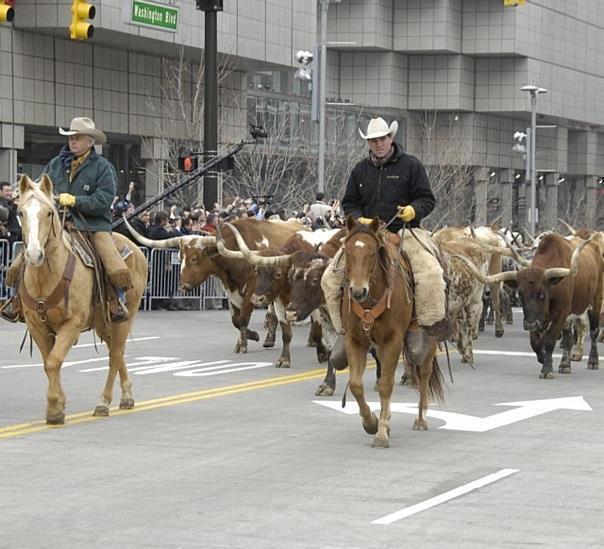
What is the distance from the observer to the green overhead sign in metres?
40.2

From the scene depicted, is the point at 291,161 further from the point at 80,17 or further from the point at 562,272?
the point at 562,272

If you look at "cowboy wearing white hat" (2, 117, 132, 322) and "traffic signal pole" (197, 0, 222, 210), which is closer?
"cowboy wearing white hat" (2, 117, 132, 322)

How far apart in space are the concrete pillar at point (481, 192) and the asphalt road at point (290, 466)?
50503 millimetres

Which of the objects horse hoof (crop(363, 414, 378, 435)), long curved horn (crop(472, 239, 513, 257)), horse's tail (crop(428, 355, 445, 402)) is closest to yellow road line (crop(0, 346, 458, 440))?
long curved horn (crop(472, 239, 513, 257))

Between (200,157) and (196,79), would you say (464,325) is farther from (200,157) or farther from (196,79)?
(196,79)

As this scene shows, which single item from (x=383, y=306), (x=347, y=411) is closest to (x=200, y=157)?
(x=347, y=411)

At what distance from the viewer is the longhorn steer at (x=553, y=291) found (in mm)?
19031

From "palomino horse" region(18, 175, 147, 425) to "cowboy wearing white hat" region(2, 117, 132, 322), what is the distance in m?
0.27

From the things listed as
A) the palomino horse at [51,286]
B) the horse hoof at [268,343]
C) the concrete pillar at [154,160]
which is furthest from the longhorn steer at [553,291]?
the concrete pillar at [154,160]

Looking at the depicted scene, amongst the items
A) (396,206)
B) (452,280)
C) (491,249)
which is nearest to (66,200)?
(396,206)

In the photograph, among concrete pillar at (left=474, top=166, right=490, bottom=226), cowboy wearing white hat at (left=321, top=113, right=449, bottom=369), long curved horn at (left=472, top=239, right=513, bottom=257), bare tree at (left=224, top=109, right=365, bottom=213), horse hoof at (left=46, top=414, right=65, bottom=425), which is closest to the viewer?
cowboy wearing white hat at (left=321, top=113, right=449, bottom=369)

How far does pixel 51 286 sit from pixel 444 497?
4624 mm

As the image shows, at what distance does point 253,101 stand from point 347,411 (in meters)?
46.3

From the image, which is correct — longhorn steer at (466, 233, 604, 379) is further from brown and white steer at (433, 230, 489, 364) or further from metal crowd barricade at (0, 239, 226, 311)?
metal crowd barricade at (0, 239, 226, 311)
